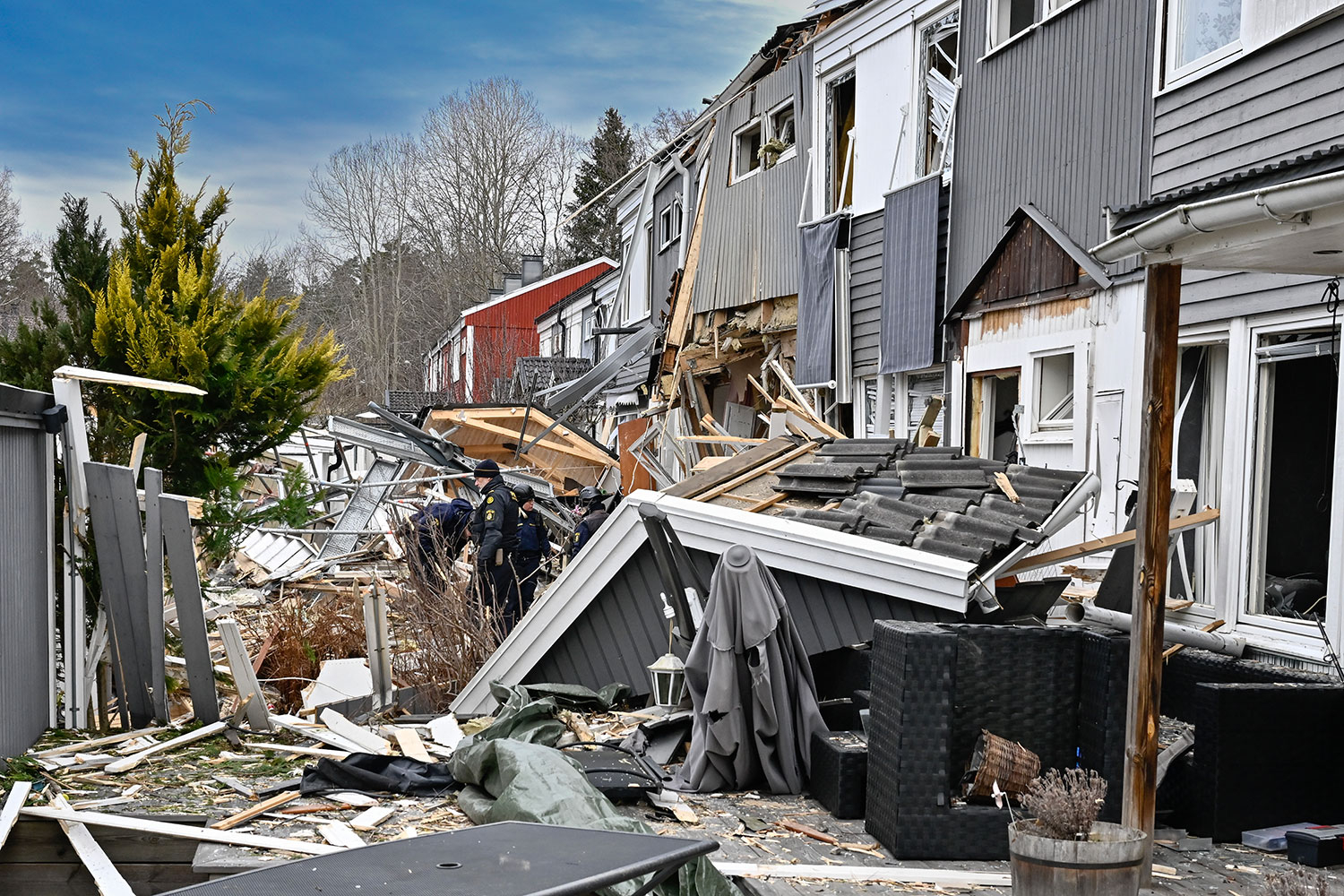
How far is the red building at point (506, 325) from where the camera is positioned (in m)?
41.0

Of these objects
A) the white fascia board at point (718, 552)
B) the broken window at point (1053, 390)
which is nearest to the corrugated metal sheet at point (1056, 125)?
the broken window at point (1053, 390)

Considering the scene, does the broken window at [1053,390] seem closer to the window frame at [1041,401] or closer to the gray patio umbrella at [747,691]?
the window frame at [1041,401]

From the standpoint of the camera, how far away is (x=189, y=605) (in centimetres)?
763

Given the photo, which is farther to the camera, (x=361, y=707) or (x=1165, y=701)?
(x=361, y=707)

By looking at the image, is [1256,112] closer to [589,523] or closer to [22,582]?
[589,523]

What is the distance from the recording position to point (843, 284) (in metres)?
13.8

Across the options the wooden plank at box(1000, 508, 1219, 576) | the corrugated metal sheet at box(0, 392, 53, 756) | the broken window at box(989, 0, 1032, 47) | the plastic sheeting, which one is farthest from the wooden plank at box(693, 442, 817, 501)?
the broken window at box(989, 0, 1032, 47)

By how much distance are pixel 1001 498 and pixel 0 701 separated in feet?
19.4

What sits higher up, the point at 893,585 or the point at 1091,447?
the point at 1091,447

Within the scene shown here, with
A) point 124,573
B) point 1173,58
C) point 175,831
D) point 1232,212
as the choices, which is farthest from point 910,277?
point 175,831

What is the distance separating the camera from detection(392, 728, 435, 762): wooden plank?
6.79 metres

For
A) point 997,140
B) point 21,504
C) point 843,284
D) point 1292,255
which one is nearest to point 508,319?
point 843,284

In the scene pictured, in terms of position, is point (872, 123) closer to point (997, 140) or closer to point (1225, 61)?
point (997, 140)

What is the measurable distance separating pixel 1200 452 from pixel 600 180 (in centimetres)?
4997
